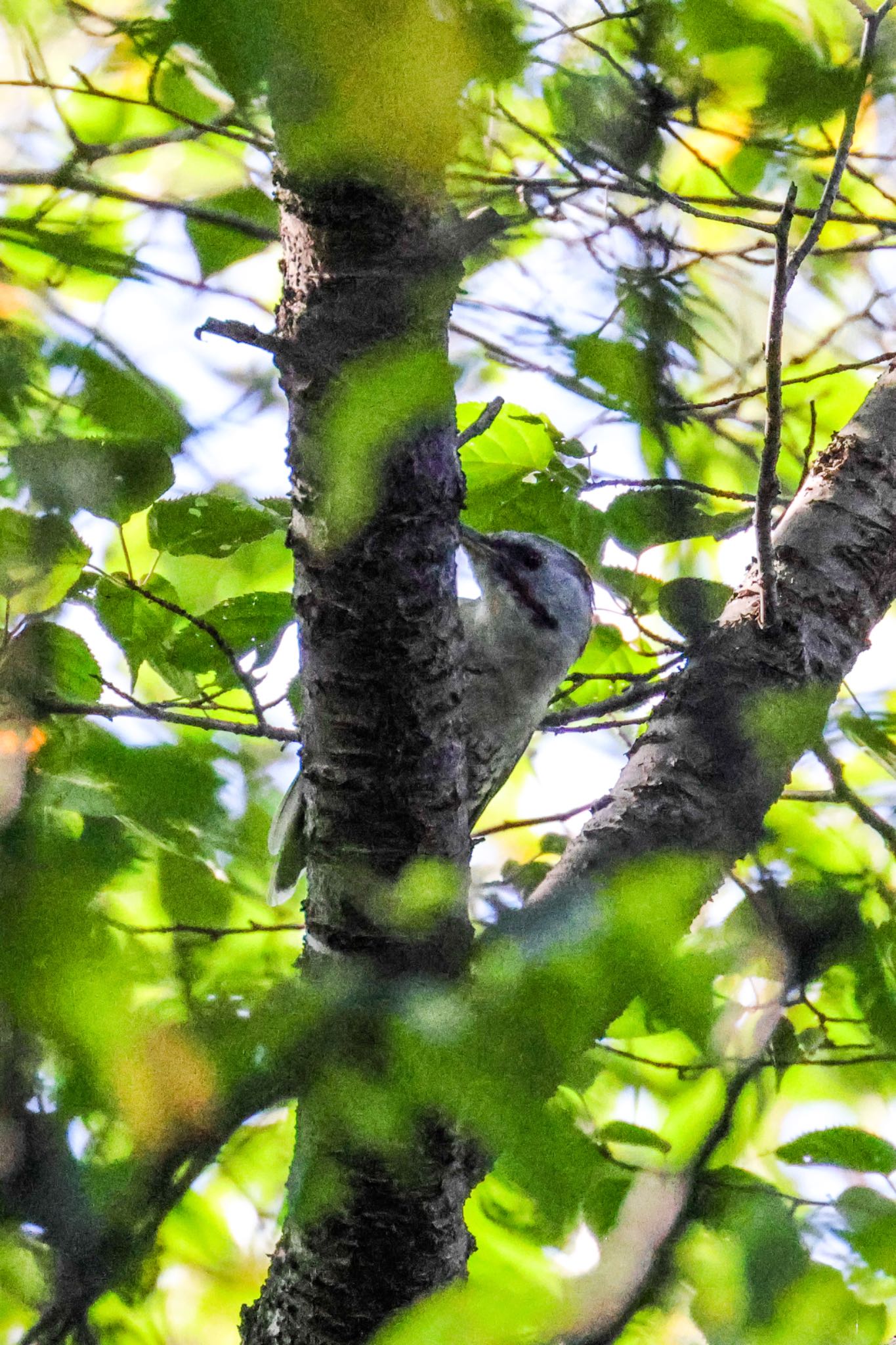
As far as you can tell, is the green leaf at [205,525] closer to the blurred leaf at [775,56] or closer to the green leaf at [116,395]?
the green leaf at [116,395]

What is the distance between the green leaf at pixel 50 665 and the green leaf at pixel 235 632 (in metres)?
0.29

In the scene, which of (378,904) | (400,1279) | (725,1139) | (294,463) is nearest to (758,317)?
(294,463)

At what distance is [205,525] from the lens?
1.66 m

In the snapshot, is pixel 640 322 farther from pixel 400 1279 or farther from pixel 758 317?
pixel 400 1279

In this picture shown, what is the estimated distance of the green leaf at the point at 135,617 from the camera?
1.73 metres

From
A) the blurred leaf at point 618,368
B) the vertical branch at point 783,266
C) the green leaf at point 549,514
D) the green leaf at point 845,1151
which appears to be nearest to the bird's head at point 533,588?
the green leaf at point 549,514

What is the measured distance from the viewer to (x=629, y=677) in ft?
8.67

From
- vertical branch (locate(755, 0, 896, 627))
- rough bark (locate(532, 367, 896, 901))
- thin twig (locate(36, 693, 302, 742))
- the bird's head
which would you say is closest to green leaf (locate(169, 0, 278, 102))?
vertical branch (locate(755, 0, 896, 627))

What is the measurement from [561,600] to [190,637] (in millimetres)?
1594

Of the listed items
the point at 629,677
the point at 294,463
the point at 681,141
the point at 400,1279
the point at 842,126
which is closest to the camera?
the point at 842,126

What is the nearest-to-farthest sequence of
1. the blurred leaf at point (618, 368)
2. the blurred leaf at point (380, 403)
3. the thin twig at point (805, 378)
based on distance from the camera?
the blurred leaf at point (380, 403) < the blurred leaf at point (618, 368) < the thin twig at point (805, 378)

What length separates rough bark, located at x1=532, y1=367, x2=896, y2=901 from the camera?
2092 mm

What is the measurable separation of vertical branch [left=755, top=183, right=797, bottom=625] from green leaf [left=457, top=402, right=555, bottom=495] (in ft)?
1.96

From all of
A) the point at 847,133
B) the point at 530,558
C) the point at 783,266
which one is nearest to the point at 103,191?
the point at 847,133
